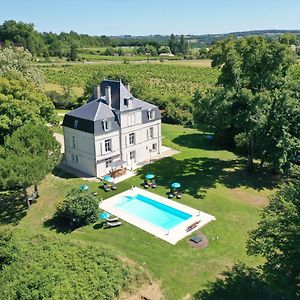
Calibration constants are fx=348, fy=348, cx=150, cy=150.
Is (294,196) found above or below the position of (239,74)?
below

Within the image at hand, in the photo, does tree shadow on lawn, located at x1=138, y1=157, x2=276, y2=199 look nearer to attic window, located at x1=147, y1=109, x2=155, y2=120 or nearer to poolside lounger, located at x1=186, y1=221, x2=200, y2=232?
attic window, located at x1=147, y1=109, x2=155, y2=120

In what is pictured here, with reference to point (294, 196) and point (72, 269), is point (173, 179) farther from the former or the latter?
point (294, 196)

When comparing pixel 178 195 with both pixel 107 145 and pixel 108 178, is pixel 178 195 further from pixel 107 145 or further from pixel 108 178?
pixel 107 145

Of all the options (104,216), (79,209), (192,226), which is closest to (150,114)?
(104,216)

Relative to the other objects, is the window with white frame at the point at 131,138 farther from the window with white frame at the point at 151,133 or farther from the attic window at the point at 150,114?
the attic window at the point at 150,114

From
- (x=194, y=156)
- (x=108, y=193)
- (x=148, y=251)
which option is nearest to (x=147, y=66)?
(x=194, y=156)

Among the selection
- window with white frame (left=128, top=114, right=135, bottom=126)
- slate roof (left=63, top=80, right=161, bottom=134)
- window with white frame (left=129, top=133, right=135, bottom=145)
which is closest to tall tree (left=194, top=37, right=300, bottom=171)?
window with white frame (left=128, top=114, right=135, bottom=126)
